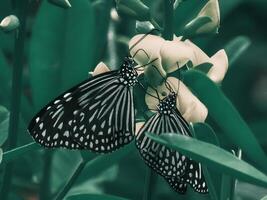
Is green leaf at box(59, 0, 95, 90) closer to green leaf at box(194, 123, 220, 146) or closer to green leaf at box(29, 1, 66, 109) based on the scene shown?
green leaf at box(29, 1, 66, 109)

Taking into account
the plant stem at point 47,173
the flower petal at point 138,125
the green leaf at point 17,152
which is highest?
the green leaf at point 17,152

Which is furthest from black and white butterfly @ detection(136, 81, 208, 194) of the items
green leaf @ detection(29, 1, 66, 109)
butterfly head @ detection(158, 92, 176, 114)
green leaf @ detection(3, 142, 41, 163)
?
green leaf @ detection(29, 1, 66, 109)

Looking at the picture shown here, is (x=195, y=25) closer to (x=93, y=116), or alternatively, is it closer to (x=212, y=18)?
(x=212, y=18)

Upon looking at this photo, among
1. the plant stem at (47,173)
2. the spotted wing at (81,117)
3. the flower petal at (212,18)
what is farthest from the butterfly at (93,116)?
the plant stem at (47,173)

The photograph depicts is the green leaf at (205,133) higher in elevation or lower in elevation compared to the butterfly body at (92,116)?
higher

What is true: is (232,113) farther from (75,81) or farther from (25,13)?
(75,81)

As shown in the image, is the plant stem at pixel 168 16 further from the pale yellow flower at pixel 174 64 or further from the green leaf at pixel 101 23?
the green leaf at pixel 101 23

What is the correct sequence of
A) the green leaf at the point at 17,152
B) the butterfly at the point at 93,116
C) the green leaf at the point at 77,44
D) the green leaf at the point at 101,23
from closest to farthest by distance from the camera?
the green leaf at the point at 17,152
the butterfly at the point at 93,116
the green leaf at the point at 77,44
the green leaf at the point at 101,23

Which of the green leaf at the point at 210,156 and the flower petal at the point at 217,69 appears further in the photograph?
the flower petal at the point at 217,69
